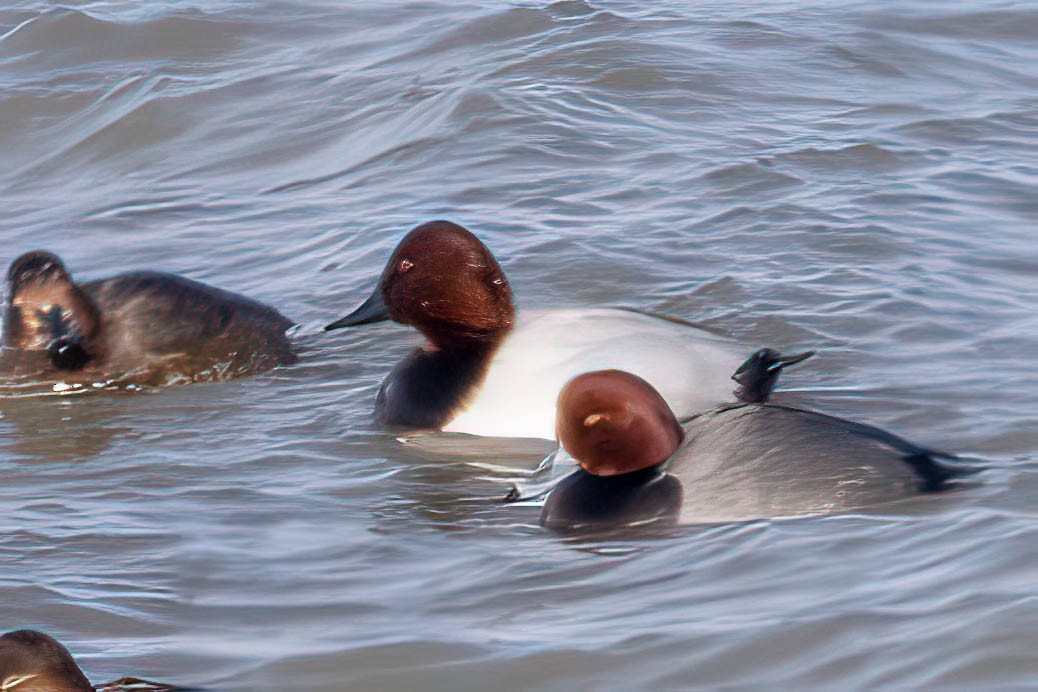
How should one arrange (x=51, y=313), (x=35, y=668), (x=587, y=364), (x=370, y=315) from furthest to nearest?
(x=51, y=313)
(x=370, y=315)
(x=587, y=364)
(x=35, y=668)

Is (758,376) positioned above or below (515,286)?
above

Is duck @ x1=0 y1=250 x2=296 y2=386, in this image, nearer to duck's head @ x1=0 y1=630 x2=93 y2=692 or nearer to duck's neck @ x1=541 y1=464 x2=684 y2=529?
duck's neck @ x1=541 y1=464 x2=684 y2=529

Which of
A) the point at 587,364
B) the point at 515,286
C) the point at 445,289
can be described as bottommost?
the point at 515,286

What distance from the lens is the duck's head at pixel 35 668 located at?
288cm

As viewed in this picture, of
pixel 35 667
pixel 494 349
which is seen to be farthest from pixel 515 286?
pixel 35 667

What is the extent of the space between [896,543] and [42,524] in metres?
2.22

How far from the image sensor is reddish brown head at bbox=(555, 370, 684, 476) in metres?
4.22

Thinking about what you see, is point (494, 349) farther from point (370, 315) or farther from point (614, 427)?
point (614, 427)

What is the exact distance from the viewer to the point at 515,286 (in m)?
6.93

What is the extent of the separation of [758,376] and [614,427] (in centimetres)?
96

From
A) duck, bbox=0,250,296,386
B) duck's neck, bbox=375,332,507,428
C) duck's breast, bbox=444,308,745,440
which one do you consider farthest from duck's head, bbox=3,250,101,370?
duck's breast, bbox=444,308,745,440

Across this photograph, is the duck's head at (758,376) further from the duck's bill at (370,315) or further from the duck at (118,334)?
the duck at (118,334)

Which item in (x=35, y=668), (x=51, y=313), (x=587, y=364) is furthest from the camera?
(x=51, y=313)

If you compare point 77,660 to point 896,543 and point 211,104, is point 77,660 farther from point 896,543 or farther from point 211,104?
point 211,104
